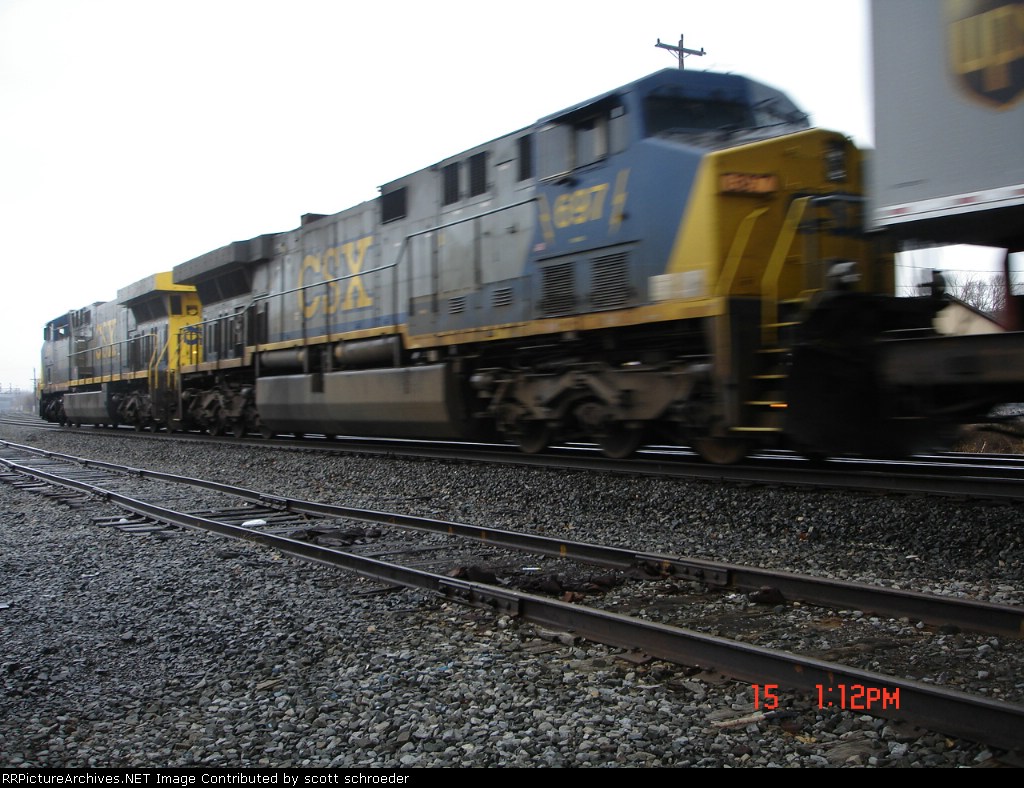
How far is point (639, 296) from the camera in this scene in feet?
24.4

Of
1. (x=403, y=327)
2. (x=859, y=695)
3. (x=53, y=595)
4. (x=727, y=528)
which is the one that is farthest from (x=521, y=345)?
→ (x=859, y=695)

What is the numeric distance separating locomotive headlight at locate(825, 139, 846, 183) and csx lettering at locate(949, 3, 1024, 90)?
3053mm

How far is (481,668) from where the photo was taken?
3404mm

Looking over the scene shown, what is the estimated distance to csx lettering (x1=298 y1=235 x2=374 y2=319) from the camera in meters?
12.1

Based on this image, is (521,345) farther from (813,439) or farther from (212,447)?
(212,447)

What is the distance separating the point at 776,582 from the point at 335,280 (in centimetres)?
958

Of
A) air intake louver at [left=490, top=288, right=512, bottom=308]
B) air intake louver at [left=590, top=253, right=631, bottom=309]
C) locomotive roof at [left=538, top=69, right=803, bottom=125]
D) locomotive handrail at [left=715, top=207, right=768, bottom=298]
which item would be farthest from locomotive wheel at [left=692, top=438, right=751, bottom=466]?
locomotive roof at [left=538, top=69, right=803, bottom=125]

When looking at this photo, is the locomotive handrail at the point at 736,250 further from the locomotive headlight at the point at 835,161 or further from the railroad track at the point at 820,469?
the railroad track at the point at 820,469

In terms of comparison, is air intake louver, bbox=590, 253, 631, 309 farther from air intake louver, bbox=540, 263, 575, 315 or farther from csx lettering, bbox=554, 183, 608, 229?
csx lettering, bbox=554, 183, 608, 229

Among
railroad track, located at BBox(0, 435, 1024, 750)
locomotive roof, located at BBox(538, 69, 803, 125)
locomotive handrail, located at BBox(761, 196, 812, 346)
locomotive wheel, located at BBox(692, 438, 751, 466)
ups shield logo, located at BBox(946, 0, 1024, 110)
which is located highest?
locomotive roof, located at BBox(538, 69, 803, 125)

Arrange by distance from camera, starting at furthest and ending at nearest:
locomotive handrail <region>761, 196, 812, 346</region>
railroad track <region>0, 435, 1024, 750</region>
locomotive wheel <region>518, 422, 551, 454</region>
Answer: locomotive wheel <region>518, 422, 551, 454</region>
locomotive handrail <region>761, 196, 812, 346</region>
railroad track <region>0, 435, 1024, 750</region>

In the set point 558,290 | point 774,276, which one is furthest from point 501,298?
point 774,276

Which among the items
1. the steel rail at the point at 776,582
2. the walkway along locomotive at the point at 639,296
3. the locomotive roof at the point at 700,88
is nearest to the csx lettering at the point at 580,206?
the walkway along locomotive at the point at 639,296
